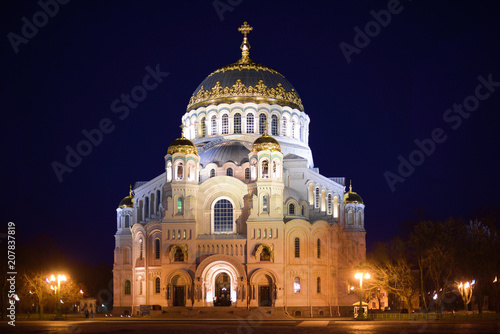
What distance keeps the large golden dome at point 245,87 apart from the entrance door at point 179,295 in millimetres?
19892

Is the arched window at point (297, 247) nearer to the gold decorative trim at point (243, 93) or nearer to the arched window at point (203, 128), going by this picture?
the arched window at point (203, 128)

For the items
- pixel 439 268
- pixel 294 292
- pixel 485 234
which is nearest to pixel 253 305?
pixel 294 292

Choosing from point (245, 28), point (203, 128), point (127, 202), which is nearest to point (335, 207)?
point (203, 128)

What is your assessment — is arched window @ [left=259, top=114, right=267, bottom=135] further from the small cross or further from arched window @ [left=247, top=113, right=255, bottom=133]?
the small cross

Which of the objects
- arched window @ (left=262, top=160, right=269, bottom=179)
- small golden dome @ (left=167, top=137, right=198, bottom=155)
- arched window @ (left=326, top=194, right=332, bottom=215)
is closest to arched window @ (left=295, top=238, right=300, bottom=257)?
arched window @ (left=262, top=160, right=269, bottom=179)

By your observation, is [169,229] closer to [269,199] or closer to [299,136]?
[269,199]

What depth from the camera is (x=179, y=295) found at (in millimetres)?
61250

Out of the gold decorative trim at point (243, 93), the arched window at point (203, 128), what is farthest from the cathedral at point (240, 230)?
the arched window at point (203, 128)

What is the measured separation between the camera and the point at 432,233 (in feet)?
182

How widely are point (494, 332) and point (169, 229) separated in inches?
1253

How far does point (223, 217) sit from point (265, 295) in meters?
7.85

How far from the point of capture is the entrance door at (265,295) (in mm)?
60156

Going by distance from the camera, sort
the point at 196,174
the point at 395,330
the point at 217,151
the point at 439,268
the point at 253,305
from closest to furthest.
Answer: the point at 395,330 → the point at 439,268 → the point at 253,305 → the point at 196,174 → the point at 217,151

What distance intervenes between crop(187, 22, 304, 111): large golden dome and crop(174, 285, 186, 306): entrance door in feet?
65.3
